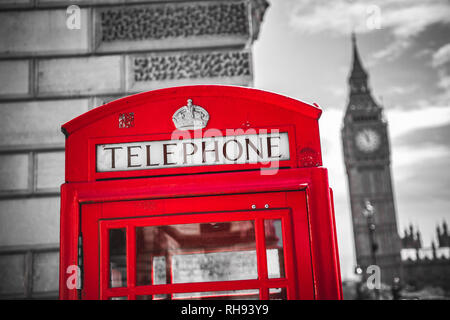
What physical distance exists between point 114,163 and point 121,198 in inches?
7.2

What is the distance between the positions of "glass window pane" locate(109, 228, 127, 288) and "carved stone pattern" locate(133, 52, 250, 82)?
190cm

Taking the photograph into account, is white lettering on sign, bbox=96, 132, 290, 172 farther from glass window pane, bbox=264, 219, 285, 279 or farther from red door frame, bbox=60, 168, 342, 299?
glass window pane, bbox=264, 219, 285, 279

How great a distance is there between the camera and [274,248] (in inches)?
82.1

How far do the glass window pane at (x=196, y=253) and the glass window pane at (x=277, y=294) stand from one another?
4.2 inches

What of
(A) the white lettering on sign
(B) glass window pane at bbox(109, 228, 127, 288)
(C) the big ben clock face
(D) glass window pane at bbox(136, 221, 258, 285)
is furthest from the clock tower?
(B) glass window pane at bbox(109, 228, 127, 288)

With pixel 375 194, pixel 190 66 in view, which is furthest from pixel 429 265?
pixel 190 66

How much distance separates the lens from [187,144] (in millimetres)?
2139

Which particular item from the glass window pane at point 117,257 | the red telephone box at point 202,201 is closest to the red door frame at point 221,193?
the red telephone box at point 202,201

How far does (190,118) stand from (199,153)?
192mm

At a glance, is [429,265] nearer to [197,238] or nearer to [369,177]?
[369,177]

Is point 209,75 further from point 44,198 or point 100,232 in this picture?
point 100,232

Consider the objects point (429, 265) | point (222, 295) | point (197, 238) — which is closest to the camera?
point (197, 238)

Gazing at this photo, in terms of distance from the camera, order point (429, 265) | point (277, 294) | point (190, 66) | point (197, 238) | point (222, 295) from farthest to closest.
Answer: point (429, 265) → point (190, 66) → point (222, 295) → point (197, 238) → point (277, 294)
